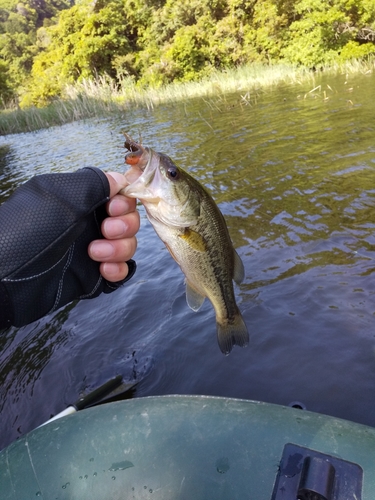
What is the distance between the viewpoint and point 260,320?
14.4 feet

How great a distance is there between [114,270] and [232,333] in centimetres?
89

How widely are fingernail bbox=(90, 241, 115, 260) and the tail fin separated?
0.90 metres

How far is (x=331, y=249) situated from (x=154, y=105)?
22.6 metres

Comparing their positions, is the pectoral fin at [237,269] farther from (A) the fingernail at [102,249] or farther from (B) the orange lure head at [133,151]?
(B) the orange lure head at [133,151]

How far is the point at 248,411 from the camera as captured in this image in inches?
83.0

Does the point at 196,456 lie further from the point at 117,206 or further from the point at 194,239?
the point at 117,206

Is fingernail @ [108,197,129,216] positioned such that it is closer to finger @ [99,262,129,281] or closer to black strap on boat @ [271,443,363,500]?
finger @ [99,262,129,281]

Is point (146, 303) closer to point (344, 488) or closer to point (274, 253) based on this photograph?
point (274, 253)

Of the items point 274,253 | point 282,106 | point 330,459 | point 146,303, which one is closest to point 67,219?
point 330,459

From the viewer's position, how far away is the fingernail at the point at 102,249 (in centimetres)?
229

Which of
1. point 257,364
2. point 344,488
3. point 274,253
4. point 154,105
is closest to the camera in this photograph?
point 344,488

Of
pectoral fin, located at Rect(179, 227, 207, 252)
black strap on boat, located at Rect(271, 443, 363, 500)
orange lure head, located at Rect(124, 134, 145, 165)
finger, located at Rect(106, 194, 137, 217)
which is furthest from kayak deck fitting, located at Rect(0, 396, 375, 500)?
orange lure head, located at Rect(124, 134, 145, 165)

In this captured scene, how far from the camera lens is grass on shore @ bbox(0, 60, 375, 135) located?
2507 cm

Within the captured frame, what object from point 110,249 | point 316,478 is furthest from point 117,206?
point 316,478
